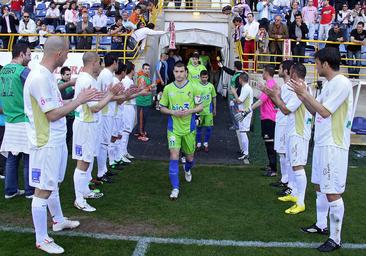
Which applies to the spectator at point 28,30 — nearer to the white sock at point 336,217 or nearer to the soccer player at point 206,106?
the soccer player at point 206,106

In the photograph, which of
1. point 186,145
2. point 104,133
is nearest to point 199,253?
point 186,145

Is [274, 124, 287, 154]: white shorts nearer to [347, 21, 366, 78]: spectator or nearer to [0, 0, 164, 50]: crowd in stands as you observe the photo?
[0, 0, 164, 50]: crowd in stands

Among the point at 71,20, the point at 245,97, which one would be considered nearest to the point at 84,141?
the point at 245,97

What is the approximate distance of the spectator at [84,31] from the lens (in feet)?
53.1

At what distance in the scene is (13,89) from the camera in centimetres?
712

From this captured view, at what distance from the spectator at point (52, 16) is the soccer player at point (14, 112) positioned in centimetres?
1261

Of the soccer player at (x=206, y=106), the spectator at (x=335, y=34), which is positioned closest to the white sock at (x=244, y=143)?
the soccer player at (x=206, y=106)

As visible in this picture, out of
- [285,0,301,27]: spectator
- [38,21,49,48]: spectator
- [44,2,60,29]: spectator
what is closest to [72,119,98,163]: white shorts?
[38,21,49,48]: spectator

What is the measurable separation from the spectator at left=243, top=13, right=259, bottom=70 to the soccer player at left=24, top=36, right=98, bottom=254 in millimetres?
11424

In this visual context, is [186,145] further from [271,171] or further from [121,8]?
[121,8]

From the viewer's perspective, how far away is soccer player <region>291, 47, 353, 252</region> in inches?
211

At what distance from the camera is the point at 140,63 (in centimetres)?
1580

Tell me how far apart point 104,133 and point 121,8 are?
12947 mm

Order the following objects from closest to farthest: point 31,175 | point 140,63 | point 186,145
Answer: point 31,175, point 186,145, point 140,63
